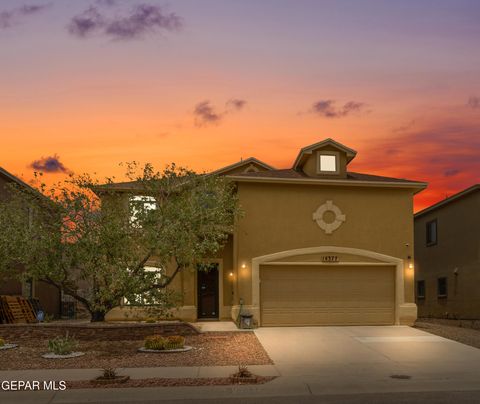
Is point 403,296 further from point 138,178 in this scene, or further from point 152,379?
point 152,379

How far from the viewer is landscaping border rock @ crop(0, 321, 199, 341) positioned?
21438 mm

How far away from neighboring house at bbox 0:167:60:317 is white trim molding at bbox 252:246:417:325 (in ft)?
33.2

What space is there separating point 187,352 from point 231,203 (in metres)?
6.55

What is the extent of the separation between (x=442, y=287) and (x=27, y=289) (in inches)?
867

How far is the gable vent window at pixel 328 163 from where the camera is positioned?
26938mm

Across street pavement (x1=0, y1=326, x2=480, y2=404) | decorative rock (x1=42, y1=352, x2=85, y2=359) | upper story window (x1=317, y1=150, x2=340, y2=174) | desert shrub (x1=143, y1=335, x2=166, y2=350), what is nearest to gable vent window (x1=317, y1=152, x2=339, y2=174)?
upper story window (x1=317, y1=150, x2=340, y2=174)

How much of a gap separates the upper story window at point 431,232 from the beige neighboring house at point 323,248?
10.5 metres

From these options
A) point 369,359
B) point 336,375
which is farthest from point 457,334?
point 336,375

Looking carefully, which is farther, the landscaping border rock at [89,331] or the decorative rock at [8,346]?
the landscaping border rock at [89,331]

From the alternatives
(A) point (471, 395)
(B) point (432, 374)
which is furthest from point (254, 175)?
(A) point (471, 395)

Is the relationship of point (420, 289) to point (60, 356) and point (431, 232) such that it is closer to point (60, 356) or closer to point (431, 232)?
point (431, 232)

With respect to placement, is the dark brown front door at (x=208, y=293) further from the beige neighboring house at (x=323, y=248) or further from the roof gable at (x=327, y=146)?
the roof gable at (x=327, y=146)

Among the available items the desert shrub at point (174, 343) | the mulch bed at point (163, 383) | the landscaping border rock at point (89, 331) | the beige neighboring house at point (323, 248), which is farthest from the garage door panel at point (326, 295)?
the mulch bed at point (163, 383)

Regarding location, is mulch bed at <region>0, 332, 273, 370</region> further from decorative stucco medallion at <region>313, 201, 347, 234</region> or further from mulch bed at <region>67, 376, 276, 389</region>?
decorative stucco medallion at <region>313, 201, 347, 234</region>
